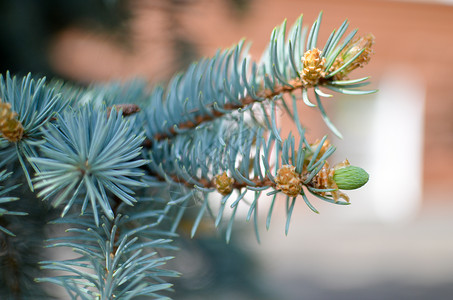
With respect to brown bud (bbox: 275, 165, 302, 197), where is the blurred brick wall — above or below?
above

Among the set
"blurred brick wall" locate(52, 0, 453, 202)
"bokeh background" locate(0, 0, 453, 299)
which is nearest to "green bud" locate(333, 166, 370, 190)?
"bokeh background" locate(0, 0, 453, 299)

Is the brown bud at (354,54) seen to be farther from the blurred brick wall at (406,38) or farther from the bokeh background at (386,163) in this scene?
the blurred brick wall at (406,38)

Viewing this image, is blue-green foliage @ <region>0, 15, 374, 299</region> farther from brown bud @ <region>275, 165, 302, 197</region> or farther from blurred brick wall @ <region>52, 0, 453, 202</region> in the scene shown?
blurred brick wall @ <region>52, 0, 453, 202</region>

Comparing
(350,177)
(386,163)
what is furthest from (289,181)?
(386,163)

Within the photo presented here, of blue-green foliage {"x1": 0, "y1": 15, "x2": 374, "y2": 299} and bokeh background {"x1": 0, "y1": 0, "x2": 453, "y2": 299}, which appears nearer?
blue-green foliage {"x1": 0, "y1": 15, "x2": 374, "y2": 299}

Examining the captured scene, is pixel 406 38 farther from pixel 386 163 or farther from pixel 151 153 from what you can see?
pixel 151 153

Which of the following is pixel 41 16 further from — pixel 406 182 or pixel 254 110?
pixel 406 182

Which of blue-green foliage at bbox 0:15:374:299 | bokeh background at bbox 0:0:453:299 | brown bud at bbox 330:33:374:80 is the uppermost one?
bokeh background at bbox 0:0:453:299
